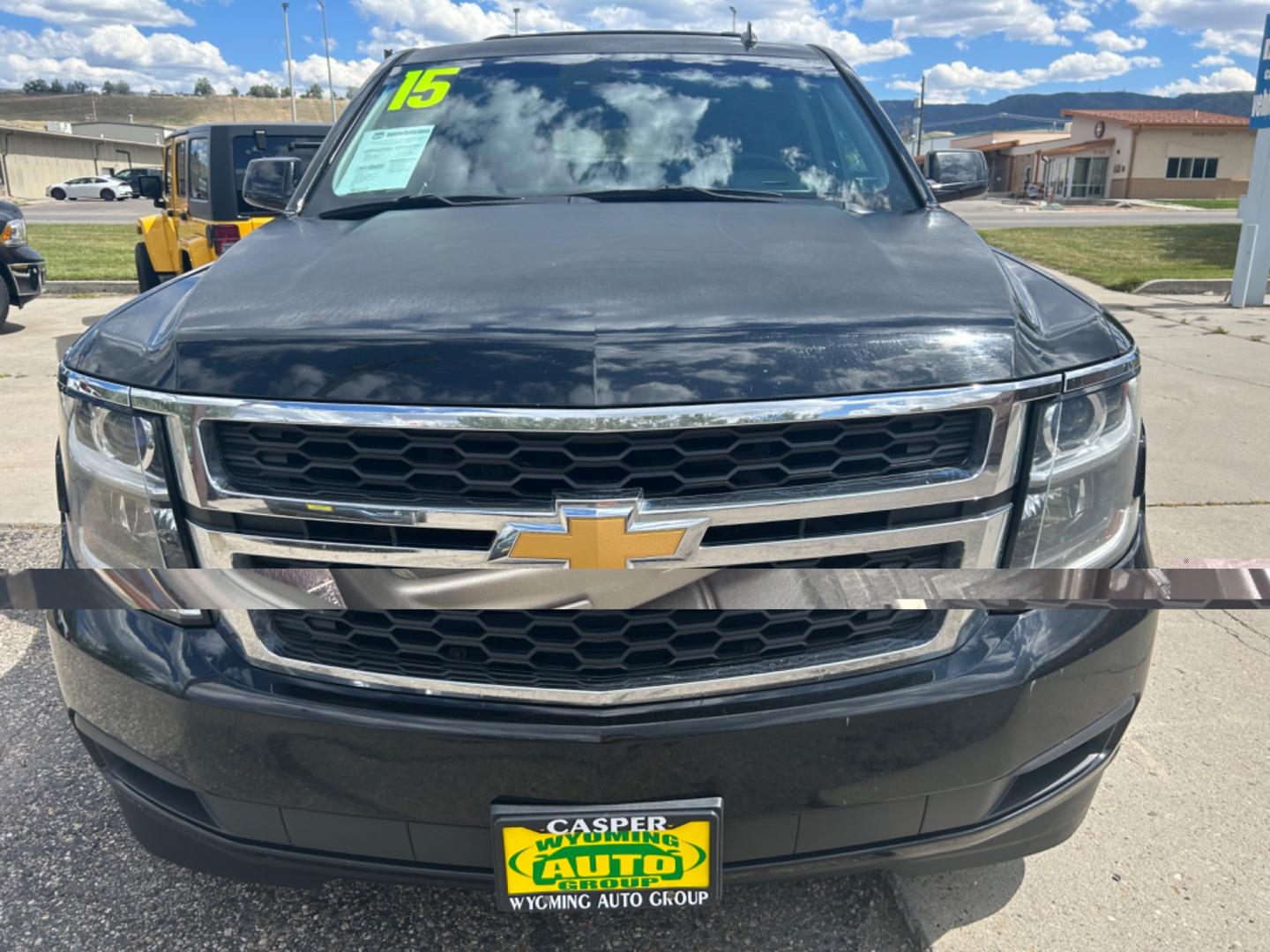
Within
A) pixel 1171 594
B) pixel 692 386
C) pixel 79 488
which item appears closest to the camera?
pixel 692 386

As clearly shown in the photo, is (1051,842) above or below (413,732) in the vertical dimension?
below

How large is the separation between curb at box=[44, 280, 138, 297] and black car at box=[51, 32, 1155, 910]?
1260cm

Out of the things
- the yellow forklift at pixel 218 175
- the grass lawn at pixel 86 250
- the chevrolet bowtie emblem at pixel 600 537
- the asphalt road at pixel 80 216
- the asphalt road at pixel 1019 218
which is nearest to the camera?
the chevrolet bowtie emblem at pixel 600 537

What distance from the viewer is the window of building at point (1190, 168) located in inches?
2265

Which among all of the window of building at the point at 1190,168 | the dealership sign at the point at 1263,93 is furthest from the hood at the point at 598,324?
the window of building at the point at 1190,168

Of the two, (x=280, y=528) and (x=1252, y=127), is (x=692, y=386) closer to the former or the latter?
(x=280, y=528)

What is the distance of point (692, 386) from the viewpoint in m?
1.50

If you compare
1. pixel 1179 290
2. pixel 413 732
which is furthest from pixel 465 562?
pixel 1179 290

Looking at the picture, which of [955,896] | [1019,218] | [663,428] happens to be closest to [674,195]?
[663,428]

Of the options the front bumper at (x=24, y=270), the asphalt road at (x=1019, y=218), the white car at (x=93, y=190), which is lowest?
the white car at (x=93, y=190)

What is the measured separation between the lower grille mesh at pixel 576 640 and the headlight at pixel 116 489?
25 centimetres

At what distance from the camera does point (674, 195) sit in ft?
8.79

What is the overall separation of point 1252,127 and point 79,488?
12.9 meters

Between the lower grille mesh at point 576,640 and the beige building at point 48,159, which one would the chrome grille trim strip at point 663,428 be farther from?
the beige building at point 48,159
